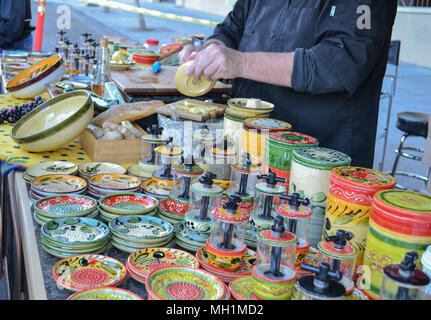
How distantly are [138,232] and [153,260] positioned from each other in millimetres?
142

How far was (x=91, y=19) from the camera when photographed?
17312 millimetres

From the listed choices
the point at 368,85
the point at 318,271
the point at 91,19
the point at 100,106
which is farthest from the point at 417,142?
the point at 91,19

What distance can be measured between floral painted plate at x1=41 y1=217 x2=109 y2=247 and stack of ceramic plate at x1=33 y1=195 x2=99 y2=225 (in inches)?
2.0

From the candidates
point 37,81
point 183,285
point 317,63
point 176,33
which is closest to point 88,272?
point 183,285

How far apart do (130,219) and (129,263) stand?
0.26 meters

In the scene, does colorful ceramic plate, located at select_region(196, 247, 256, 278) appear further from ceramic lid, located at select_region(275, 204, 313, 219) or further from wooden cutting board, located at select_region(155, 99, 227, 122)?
wooden cutting board, located at select_region(155, 99, 227, 122)

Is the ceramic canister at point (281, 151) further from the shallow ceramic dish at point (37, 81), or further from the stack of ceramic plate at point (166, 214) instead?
the shallow ceramic dish at point (37, 81)

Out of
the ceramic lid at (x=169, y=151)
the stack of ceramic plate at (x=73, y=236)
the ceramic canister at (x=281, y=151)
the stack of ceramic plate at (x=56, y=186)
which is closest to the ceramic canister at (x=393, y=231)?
the ceramic canister at (x=281, y=151)

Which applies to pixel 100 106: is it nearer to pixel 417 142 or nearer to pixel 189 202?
pixel 189 202

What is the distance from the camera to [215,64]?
187cm

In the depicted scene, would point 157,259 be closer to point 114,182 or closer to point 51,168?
point 114,182

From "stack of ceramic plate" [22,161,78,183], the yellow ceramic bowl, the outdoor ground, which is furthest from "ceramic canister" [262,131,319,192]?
the outdoor ground

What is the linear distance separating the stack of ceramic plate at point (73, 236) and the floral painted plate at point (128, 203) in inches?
3.7

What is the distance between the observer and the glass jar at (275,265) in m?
1.05
